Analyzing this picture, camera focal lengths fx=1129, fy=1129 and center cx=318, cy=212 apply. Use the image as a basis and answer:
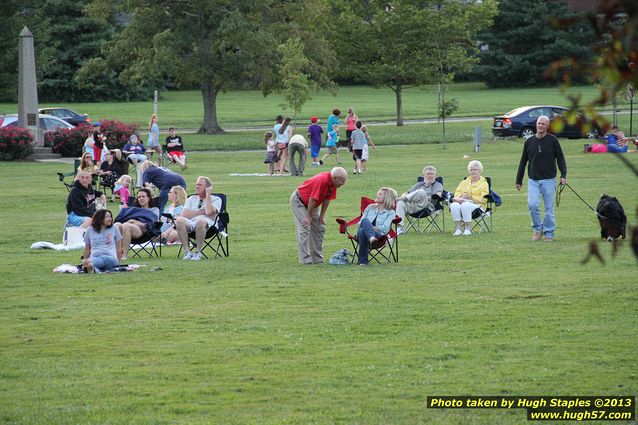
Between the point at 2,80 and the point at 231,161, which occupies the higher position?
the point at 2,80

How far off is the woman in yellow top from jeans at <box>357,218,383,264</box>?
3655 millimetres

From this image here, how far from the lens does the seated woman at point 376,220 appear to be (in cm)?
1557

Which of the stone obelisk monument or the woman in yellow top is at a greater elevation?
the stone obelisk monument

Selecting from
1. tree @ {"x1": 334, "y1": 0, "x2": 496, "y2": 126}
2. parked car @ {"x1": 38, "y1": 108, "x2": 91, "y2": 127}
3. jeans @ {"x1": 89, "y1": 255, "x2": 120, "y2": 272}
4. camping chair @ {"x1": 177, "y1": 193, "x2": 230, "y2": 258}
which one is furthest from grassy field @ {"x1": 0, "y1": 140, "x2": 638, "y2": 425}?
tree @ {"x1": 334, "y1": 0, "x2": 496, "y2": 126}

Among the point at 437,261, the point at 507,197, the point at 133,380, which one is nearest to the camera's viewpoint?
the point at 133,380

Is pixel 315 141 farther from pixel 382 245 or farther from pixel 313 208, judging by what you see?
pixel 313 208

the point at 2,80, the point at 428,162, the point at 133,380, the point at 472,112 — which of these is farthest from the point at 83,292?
the point at 472,112

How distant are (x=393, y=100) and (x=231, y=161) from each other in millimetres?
46312

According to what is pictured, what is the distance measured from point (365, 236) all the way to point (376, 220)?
32.2 inches

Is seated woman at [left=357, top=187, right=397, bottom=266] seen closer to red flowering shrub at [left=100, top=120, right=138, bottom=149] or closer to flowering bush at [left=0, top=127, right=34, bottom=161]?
red flowering shrub at [left=100, top=120, right=138, bottom=149]

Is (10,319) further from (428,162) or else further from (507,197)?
(428,162)

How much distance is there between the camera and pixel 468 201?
1906 cm

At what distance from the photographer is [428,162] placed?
37.0 metres

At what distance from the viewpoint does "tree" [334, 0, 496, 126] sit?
196 feet
